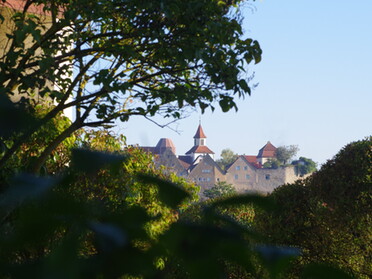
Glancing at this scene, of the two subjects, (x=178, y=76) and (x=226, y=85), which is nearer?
(x=226, y=85)

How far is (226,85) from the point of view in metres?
7.19

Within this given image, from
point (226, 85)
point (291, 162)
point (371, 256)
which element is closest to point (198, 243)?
point (226, 85)

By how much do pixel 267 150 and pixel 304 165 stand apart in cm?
2475

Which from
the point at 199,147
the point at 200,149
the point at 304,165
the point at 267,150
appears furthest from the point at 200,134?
the point at 304,165

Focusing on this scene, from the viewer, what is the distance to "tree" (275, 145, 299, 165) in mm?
108688

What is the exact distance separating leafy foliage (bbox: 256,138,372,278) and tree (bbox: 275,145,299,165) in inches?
Result: 3999

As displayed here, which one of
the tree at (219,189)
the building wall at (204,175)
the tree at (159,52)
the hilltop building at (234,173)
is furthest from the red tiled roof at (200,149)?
the tree at (159,52)

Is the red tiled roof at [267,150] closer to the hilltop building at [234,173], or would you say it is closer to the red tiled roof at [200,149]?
the red tiled roof at [200,149]

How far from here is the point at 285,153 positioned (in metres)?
110

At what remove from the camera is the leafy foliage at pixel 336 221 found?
7.43 meters

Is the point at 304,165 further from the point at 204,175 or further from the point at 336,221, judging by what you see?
the point at 336,221

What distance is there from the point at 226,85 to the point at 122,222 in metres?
6.69

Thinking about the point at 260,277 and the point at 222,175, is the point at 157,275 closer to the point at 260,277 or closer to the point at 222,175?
the point at 260,277

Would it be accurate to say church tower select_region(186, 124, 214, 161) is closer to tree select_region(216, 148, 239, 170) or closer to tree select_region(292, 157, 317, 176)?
tree select_region(216, 148, 239, 170)
